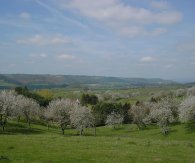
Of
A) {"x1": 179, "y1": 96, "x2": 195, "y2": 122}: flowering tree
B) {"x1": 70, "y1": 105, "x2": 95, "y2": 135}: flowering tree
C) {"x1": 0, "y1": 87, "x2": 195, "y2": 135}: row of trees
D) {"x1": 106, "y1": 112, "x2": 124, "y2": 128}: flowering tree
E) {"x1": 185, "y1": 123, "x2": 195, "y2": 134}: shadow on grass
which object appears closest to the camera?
{"x1": 0, "y1": 87, "x2": 195, "y2": 135}: row of trees

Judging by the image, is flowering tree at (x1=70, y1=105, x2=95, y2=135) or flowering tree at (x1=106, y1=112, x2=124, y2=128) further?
flowering tree at (x1=106, y1=112, x2=124, y2=128)

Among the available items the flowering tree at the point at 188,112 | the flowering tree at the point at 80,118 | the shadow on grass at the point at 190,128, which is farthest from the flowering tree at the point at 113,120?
the shadow on grass at the point at 190,128

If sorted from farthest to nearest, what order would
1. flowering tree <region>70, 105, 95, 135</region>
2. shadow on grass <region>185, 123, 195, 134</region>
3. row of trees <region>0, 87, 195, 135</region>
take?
1. flowering tree <region>70, 105, 95, 135</region>
2. shadow on grass <region>185, 123, 195, 134</region>
3. row of trees <region>0, 87, 195, 135</region>

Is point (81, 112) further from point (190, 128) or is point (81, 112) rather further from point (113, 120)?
point (190, 128)

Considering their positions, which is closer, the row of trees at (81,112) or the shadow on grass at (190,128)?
the row of trees at (81,112)

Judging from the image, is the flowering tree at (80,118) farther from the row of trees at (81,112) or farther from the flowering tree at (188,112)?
the flowering tree at (188,112)

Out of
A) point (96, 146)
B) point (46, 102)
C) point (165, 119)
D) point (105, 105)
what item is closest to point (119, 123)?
point (105, 105)

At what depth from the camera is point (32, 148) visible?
2911cm

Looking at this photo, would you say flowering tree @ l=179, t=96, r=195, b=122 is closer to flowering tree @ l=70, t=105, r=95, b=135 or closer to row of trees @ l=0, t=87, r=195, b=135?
row of trees @ l=0, t=87, r=195, b=135

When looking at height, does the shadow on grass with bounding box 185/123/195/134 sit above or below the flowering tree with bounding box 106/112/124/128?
above

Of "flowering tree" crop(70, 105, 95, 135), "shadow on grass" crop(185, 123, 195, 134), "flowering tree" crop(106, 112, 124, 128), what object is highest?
"flowering tree" crop(70, 105, 95, 135)

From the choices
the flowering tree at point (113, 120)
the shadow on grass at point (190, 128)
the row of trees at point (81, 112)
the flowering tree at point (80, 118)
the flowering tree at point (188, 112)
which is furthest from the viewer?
the flowering tree at point (113, 120)

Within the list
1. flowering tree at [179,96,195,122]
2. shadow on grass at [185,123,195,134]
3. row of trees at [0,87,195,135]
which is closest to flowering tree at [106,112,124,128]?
row of trees at [0,87,195,135]

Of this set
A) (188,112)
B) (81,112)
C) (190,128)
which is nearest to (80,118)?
(81,112)
